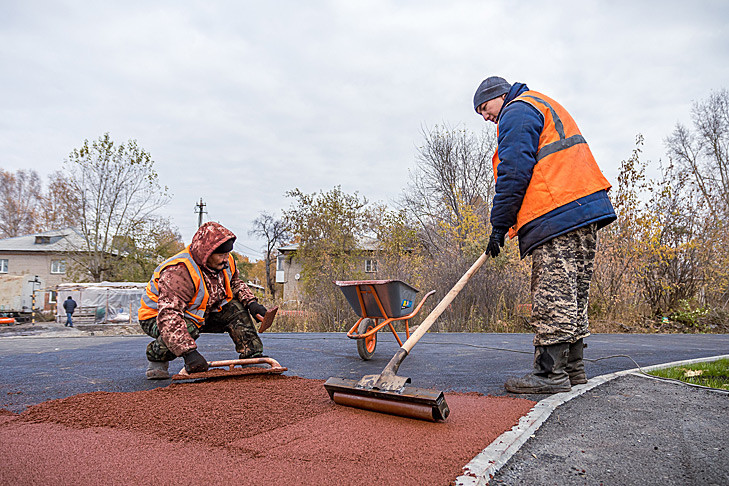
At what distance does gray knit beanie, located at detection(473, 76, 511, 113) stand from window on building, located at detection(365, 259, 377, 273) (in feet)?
31.7

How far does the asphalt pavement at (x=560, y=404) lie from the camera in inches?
61.6

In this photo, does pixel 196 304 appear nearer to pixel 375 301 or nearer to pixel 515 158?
pixel 375 301

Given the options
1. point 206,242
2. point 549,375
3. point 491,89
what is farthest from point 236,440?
point 491,89

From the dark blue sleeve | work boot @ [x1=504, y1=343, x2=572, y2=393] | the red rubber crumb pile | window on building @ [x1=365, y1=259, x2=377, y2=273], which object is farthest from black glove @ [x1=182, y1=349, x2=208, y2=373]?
window on building @ [x1=365, y1=259, x2=377, y2=273]

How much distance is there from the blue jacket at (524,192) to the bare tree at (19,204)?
41.9 m

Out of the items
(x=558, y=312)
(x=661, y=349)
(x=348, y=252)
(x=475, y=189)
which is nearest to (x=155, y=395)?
(x=558, y=312)

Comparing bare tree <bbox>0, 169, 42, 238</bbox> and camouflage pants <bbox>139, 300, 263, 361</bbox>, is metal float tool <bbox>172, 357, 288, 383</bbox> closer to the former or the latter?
camouflage pants <bbox>139, 300, 263, 361</bbox>

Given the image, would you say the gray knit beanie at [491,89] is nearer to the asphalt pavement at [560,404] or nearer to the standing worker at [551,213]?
the standing worker at [551,213]

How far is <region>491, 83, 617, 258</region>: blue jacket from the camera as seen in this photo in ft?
8.68


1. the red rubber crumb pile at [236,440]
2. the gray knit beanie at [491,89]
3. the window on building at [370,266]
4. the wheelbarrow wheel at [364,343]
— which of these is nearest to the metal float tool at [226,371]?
the red rubber crumb pile at [236,440]

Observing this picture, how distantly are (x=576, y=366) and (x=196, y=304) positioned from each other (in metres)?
2.54

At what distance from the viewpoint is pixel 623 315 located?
9297 millimetres

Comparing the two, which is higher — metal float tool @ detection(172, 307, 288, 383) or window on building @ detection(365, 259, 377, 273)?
window on building @ detection(365, 259, 377, 273)

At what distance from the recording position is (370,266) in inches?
519
